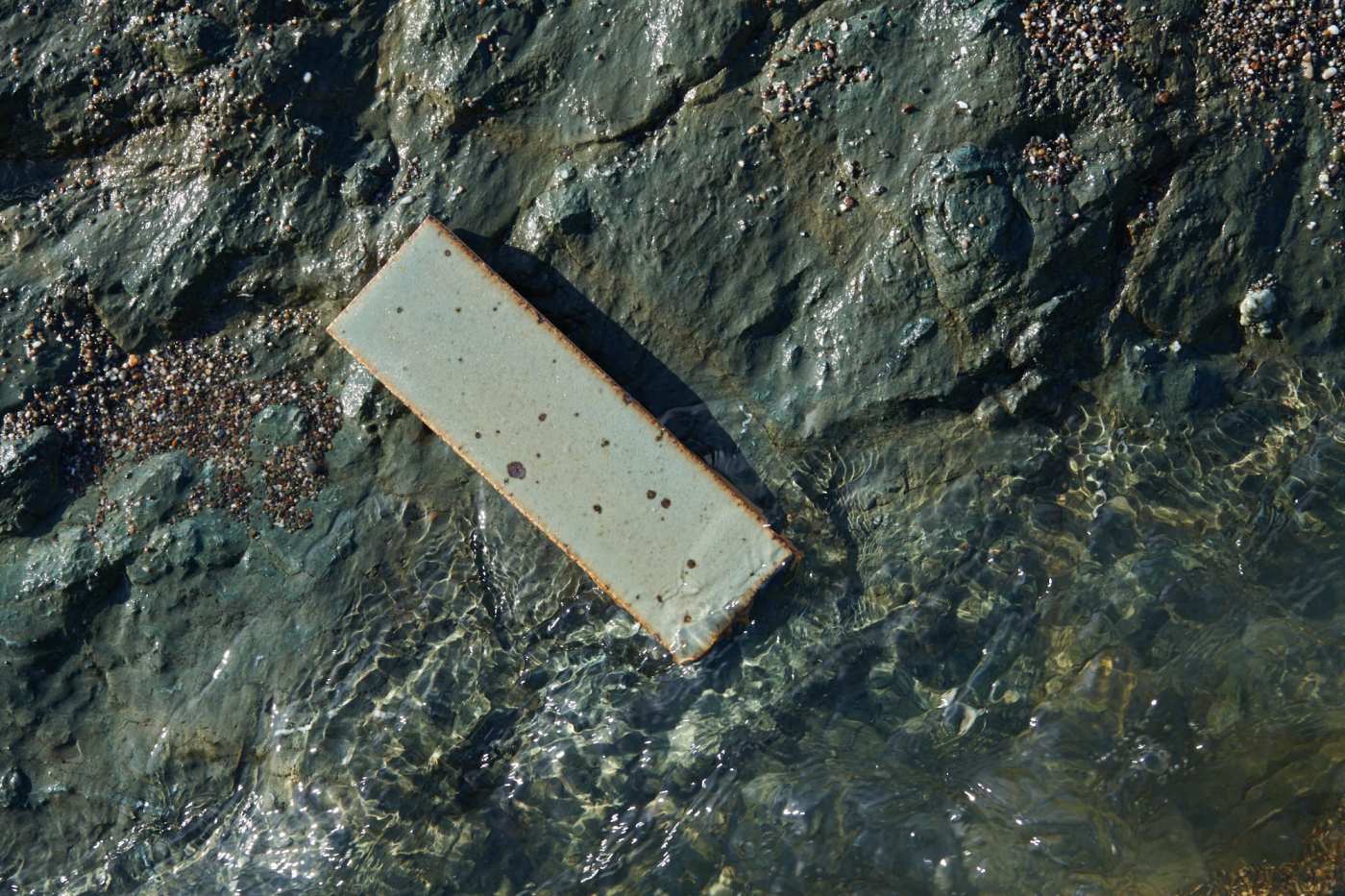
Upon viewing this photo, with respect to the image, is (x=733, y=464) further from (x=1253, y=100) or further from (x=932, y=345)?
(x=1253, y=100)

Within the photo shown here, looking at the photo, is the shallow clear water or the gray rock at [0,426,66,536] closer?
the shallow clear water

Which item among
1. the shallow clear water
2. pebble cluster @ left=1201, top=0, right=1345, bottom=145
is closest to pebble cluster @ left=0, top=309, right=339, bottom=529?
the shallow clear water

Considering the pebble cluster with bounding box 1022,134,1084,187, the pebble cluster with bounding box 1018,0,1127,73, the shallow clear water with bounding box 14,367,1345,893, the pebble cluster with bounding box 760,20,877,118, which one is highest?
the pebble cluster with bounding box 760,20,877,118

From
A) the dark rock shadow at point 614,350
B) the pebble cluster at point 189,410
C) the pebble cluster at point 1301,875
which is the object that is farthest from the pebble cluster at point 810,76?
the pebble cluster at point 1301,875

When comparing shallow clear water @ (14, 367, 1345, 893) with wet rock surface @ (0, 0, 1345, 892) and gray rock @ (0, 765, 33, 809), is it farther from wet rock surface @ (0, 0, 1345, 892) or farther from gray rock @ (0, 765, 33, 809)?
gray rock @ (0, 765, 33, 809)

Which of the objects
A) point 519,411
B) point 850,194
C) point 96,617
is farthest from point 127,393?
point 850,194

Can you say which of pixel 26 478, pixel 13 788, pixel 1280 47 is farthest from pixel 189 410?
pixel 1280 47

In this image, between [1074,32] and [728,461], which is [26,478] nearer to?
[728,461]
